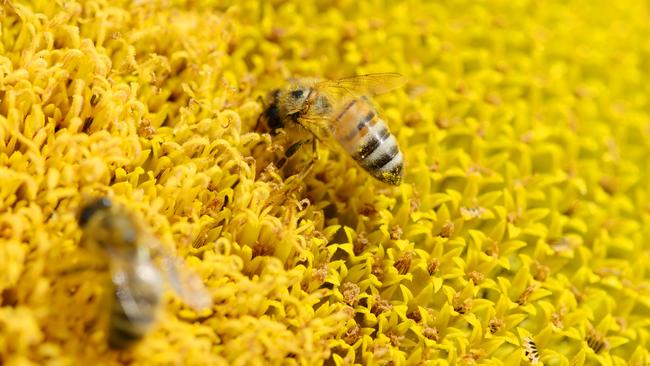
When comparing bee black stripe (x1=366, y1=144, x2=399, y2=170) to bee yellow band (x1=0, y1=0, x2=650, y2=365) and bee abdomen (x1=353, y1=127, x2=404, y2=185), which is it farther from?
bee yellow band (x1=0, y1=0, x2=650, y2=365)

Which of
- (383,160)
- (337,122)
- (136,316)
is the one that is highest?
(136,316)

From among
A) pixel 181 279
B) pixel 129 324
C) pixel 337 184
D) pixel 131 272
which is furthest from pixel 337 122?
pixel 129 324

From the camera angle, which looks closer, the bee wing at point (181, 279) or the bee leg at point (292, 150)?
the bee wing at point (181, 279)

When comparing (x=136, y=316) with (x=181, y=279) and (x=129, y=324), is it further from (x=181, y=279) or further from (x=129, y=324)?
(x=181, y=279)

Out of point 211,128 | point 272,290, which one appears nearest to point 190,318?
point 272,290

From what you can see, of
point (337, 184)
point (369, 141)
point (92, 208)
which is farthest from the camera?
point (337, 184)

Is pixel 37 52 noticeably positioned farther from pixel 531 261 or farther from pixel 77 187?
pixel 531 261

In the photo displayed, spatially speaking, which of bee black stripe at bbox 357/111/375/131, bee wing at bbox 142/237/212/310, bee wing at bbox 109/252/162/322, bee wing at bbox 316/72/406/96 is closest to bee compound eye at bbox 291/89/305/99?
bee wing at bbox 316/72/406/96

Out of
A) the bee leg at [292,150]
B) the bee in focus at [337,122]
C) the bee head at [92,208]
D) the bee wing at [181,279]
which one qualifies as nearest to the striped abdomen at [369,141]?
the bee in focus at [337,122]

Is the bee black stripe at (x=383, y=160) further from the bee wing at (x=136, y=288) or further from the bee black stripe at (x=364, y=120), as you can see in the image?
the bee wing at (x=136, y=288)
